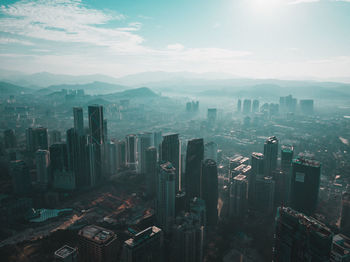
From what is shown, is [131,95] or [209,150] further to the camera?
[131,95]

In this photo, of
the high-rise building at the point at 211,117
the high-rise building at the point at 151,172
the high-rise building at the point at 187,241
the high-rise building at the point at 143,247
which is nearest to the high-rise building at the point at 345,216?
the high-rise building at the point at 187,241

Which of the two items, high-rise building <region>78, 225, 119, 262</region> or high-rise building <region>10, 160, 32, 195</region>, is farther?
high-rise building <region>10, 160, 32, 195</region>

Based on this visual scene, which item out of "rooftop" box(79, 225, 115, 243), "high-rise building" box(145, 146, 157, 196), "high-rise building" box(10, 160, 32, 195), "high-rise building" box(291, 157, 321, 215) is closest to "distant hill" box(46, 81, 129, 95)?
"high-rise building" box(10, 160, 32, 195)

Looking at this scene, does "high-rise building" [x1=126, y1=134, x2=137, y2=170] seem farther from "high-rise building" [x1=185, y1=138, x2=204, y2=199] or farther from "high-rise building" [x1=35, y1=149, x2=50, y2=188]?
"high-rise building" [x1=185, y1=138, x2=204, y2=199]

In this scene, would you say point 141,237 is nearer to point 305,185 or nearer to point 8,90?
point 305,185

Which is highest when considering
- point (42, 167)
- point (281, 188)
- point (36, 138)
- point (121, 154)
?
point (36, 138)

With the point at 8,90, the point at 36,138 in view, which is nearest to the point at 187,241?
the point at 36,138

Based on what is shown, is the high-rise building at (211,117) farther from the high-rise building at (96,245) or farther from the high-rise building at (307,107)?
the high-rise building at (96,245)
